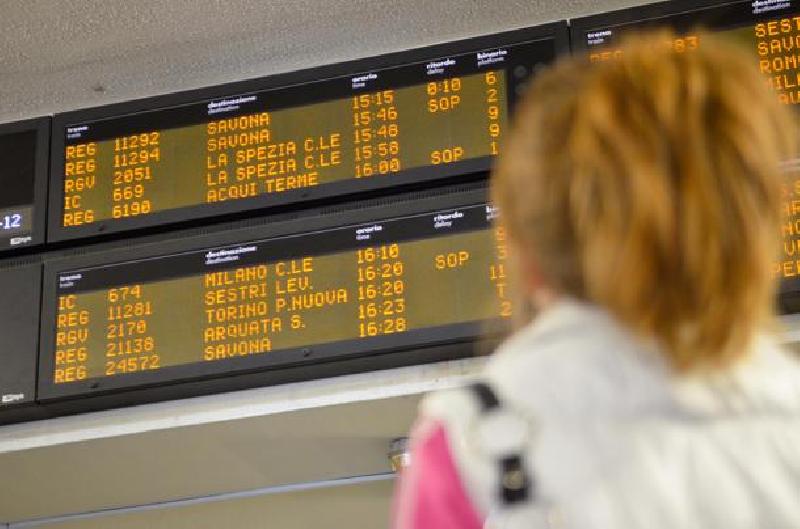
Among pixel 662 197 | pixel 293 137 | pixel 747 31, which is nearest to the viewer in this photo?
pixel 662 197

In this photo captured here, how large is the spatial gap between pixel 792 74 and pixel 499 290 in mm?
788

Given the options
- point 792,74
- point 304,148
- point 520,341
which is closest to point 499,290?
point 304,148

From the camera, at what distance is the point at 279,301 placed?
3.09m

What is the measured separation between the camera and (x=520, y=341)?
3.45 ft

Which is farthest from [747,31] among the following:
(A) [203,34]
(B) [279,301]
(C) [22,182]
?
(C) [22,182]

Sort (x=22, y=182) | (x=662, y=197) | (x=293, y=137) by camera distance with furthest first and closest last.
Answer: (x=22, y=182) → (x=293, y=137) → (x=662, y=197)

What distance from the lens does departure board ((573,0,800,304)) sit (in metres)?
2.97

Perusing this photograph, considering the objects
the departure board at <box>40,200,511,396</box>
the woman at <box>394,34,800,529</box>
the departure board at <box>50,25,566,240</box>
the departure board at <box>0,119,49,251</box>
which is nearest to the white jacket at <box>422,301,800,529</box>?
the woman at <box>394,34,800,529</box>

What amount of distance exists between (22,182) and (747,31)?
5.72 feet

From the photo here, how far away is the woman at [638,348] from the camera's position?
1.00 metres

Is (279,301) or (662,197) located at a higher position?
(279,301)

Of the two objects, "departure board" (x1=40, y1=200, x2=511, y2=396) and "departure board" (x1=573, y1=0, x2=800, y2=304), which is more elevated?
"departure board" (x1=573, y1=0, x2=800, y2=304)

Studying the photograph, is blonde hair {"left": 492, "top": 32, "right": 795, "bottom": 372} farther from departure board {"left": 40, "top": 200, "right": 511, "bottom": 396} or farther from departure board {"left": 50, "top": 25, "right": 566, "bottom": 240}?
departure board {"left": 50, "top": 25, "right": 566, "bottom": 240}

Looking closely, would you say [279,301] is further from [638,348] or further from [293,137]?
[638,348]
